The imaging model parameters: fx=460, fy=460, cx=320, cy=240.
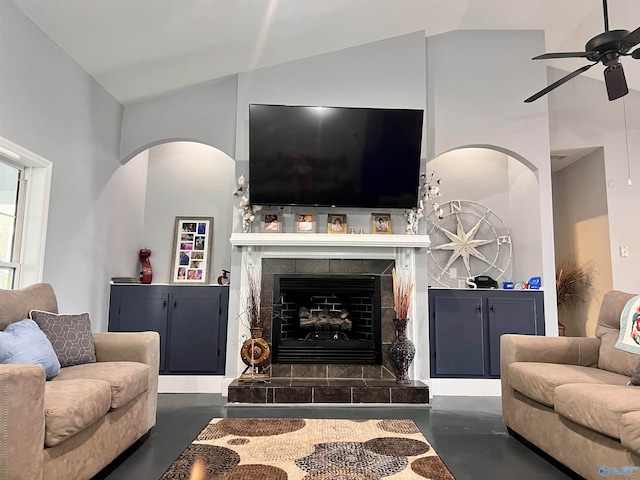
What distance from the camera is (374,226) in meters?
4.55

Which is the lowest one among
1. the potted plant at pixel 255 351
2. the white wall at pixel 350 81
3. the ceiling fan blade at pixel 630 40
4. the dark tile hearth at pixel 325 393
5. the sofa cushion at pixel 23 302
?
the dark tile hearth at pixel 325 393

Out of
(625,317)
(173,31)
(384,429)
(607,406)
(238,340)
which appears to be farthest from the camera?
(238,340)

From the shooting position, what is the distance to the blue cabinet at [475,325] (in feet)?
14.8

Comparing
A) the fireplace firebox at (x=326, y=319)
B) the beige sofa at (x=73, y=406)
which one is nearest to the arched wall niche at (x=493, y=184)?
the fireplace firebox at (x=326, y=319)

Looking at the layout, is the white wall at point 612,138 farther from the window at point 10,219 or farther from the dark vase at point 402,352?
the window at point 10,219

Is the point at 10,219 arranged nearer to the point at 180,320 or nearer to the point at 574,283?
the point at 180,320

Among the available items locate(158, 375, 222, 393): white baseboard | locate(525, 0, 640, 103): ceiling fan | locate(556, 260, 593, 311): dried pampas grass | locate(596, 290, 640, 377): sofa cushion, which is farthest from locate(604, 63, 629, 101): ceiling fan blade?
locate(158, 375, 222, 393): white baseboard

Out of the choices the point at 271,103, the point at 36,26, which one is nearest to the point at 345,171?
the point at 271,103

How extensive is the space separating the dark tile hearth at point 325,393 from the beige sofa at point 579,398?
0.98m

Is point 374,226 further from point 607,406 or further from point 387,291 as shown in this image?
point 607,406

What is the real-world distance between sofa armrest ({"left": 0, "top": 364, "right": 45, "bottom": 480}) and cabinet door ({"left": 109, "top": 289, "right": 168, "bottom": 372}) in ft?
9.13

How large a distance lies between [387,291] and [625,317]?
2.22 meters

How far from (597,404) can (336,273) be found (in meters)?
2.81

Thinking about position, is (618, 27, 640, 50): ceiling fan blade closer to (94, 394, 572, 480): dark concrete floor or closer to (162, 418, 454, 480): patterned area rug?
(94, 394, 572, 480): dark concrete floor
